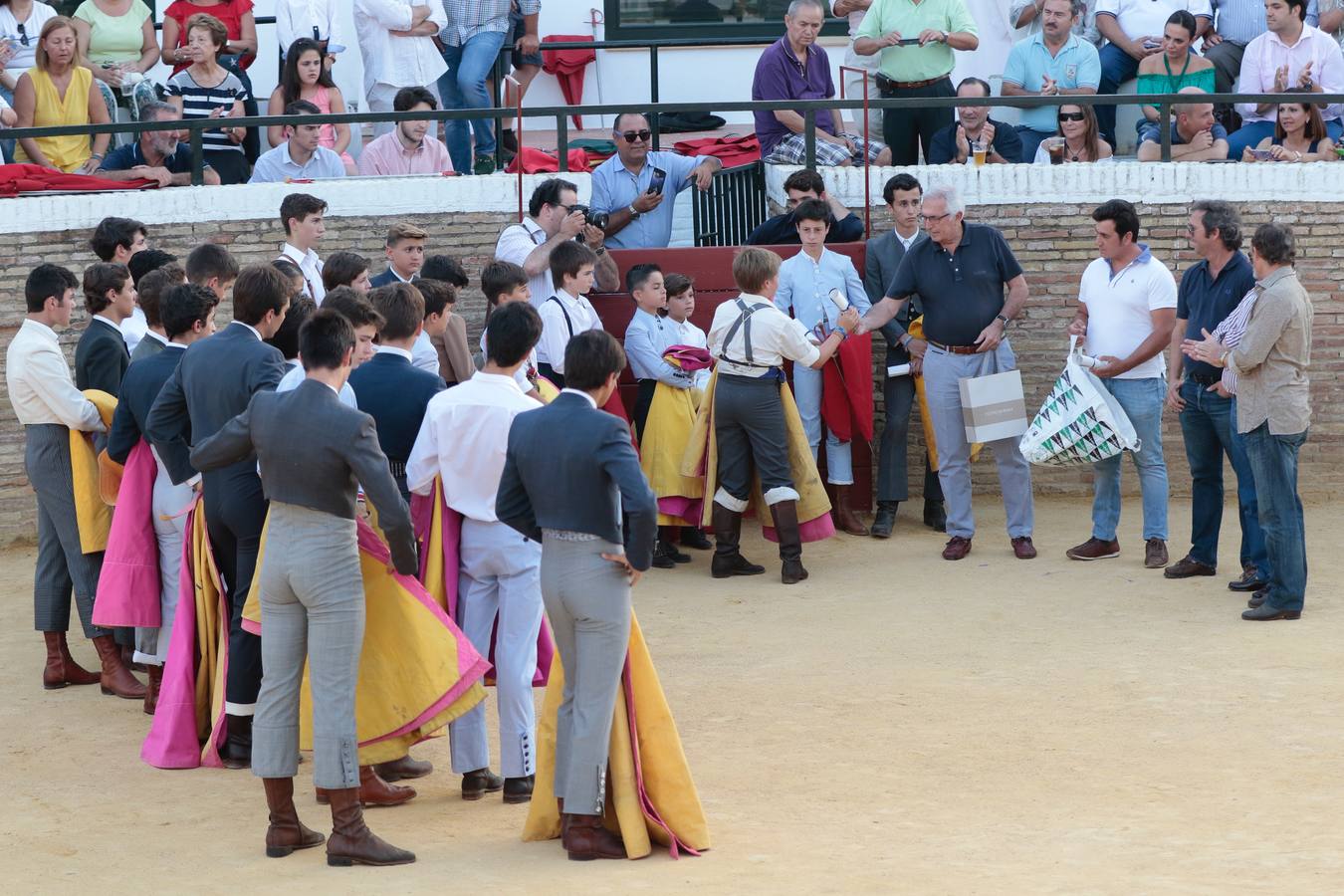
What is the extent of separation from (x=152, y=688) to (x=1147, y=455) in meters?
5.21

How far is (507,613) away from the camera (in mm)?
5941

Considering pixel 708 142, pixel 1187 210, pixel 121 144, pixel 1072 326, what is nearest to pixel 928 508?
pixel 1072 326

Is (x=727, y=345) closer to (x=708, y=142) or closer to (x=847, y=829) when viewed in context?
(x=847, y=829)

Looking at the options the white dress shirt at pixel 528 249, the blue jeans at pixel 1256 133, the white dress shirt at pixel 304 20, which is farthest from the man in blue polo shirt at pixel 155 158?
the blue jeans at pixel 1256 133

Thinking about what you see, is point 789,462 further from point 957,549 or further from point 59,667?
point 59,667

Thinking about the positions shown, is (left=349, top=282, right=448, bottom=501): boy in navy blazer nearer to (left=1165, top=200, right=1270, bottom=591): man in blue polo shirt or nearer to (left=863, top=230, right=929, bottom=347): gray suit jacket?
(left=1165, top=200, right=1270, bottom=591): man in blue polo shirt

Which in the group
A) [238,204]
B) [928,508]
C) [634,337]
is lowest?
[928,508]

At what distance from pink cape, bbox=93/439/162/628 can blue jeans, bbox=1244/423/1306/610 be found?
4914 millimetres

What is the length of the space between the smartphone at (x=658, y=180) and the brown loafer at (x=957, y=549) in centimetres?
305

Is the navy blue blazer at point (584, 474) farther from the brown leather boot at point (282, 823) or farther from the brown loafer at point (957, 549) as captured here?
the brown loafer at point (957, 549)

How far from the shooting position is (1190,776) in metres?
6.06

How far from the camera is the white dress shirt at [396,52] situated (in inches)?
496

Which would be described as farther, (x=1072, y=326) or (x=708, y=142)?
(x=708, y=142)

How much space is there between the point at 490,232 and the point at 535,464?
617 cm
